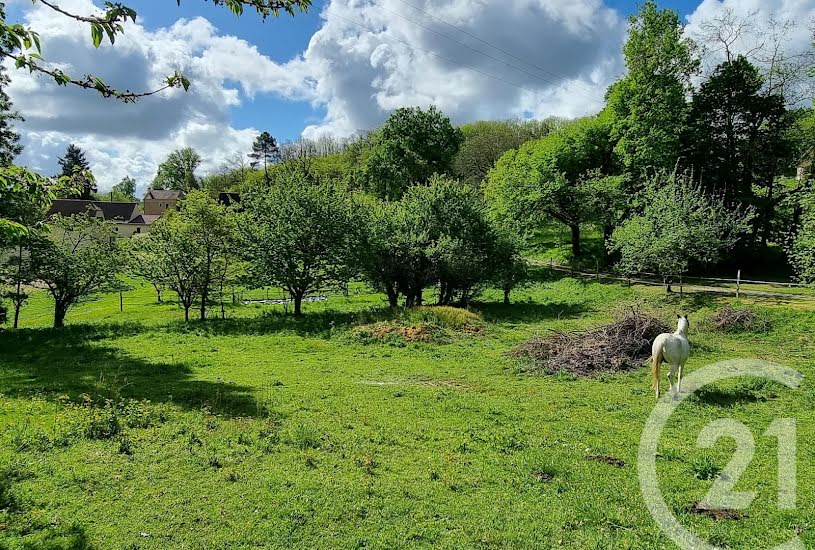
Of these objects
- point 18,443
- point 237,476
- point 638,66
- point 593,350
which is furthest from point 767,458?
point 638,66

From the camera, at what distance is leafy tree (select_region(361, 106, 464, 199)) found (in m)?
52.8

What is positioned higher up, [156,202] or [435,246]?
[156,202]

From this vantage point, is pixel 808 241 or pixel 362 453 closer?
pixel 362 453

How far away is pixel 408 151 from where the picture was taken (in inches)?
2074

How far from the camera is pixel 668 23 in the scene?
33281mm

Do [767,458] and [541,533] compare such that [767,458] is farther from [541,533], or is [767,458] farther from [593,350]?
[593,350]

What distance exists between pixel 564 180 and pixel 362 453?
31.1m

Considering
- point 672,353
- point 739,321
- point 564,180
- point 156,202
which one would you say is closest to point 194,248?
point 672,353

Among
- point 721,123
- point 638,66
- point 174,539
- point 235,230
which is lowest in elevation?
point 174,539

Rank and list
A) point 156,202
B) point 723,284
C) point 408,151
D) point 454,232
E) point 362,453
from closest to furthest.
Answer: point 362,453 → point 454,232 → point 723,284 → point 408,151 → point 156,202

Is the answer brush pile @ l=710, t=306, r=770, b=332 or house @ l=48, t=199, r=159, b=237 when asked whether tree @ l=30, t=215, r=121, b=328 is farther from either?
house @ l=48, t=199, r=159, b=237

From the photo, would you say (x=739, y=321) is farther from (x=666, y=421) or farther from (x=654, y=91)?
(x=654, y=91)

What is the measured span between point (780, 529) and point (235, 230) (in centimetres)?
2385

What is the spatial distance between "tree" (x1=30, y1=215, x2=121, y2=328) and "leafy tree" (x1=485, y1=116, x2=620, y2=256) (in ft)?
78.5
